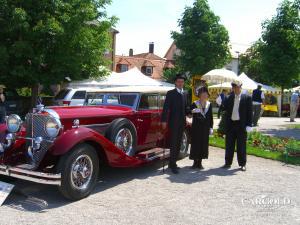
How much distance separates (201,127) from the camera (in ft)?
25.2

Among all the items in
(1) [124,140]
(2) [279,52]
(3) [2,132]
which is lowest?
(1) [124,140]

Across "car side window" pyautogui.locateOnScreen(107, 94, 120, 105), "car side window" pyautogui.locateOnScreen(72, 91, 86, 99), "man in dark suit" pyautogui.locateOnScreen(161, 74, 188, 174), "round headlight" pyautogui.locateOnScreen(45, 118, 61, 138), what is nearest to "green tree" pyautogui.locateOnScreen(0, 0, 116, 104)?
"car side window" pyautogui.locateOnScreen(72, 91, 86, 99)

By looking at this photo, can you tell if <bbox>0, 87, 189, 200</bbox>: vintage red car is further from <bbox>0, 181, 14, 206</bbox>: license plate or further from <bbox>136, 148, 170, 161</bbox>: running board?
<bbox>0, 181, 14, 206</bbox>: license plate

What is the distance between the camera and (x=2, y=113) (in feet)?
37.7

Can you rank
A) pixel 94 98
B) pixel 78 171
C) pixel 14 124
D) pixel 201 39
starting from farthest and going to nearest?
1. pixel 201 39
2. pixel 94 98
3. pixel 14 124
4. pixel 78 171

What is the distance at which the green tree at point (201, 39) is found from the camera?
2841cm

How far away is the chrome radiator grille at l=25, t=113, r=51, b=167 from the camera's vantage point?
18.3 feet

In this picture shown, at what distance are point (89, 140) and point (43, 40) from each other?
11.3 metres

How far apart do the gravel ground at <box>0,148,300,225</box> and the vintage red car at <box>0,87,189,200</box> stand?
349 mm

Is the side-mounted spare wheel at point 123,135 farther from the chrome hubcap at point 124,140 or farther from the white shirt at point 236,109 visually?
the white shirt at point 236,109

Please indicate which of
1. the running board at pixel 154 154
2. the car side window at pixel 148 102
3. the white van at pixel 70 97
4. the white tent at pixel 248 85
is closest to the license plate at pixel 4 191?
the running board at pixel 154 154

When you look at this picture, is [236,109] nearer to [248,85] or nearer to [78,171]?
[78,171]

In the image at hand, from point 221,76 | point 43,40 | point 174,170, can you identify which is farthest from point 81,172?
point 221,76

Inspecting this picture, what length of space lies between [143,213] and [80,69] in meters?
13.5
